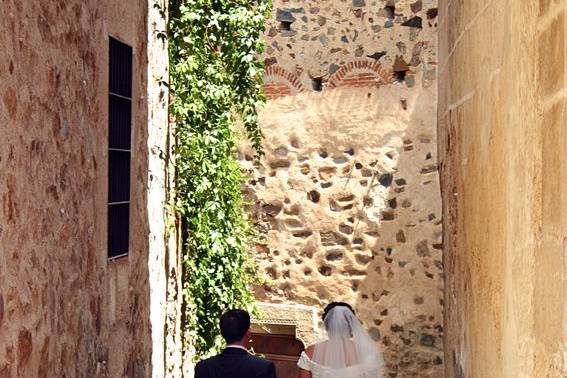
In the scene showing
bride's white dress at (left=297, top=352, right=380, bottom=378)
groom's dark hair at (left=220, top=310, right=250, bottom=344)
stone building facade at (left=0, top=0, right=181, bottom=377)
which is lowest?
bride's white dress at (left=297, top=352, right=380, bottom=378)

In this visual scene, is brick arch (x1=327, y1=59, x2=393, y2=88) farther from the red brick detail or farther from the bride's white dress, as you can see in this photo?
the bride's white dress

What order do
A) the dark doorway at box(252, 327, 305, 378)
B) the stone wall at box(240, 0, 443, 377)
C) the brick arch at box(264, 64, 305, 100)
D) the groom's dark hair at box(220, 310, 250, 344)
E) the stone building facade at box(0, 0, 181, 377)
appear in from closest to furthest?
the stone building facade at box(0, 0, 181, 377), the groom's dark hair at box(220, 310, 250, 344), the stone wall at box(240, 0, 443, 377), the brick arch at box(264, 64, 305, 100), the dark doorway at box(252, 327, 305, 378)

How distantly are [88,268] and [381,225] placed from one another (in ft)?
17.0

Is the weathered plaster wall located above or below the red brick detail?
below

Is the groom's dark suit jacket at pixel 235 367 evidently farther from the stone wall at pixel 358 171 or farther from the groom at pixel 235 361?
the stone wall at pixel 358 171

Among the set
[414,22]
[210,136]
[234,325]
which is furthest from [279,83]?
[234,325]

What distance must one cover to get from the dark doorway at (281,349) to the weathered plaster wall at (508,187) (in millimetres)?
5365

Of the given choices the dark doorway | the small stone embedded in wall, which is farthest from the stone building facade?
the dark doorway

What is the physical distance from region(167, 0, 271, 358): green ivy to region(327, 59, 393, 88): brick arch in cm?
222

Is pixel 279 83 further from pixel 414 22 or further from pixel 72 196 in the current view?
pixel 72 196

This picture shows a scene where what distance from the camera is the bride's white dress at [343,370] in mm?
5695

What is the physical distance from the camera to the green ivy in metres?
6.96

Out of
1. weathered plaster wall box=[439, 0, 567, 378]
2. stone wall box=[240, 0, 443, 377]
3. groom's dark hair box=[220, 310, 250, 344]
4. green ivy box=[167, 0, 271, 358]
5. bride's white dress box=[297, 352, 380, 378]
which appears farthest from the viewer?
stone wall box=[240, 0, 443, 377]

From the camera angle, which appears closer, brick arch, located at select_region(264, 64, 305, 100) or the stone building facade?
the stone building facade
